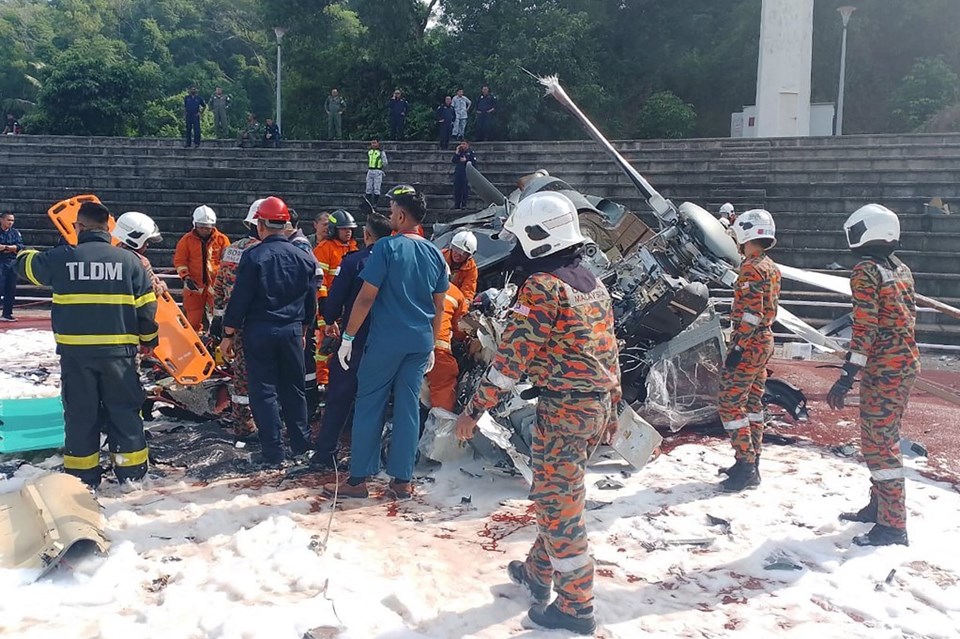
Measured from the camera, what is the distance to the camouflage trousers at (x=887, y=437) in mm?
4094

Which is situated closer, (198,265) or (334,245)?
(334,245)

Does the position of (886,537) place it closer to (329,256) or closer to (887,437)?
(887,437)

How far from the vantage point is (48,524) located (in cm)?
362

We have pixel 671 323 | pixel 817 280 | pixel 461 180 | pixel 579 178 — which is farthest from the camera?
pixel 579 178

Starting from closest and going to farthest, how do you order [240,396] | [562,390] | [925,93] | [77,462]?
1. [562,390]
2. [77,462]
3. [240,396]
4. [925,93]

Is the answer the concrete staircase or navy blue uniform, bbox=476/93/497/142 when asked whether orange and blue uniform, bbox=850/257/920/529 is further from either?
navy blue uniform, bbox=476/93/497/142

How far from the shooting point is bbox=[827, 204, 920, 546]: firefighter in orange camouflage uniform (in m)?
4.10

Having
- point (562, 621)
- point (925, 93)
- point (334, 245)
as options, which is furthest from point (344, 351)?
point (925, 93)

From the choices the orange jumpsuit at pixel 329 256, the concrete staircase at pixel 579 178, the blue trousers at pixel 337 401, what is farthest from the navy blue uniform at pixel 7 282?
the blue trousers at pixel 337 401

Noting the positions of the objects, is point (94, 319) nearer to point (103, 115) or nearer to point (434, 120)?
point (434, 120)

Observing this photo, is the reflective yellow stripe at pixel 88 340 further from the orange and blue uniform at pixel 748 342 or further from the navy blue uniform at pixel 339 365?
the orange and blue uniform at pixel 748 342

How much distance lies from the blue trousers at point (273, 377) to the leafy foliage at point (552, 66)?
18.4m

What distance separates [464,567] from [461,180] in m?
12.0

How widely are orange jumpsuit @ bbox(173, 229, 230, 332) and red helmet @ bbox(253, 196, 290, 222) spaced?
2888 mm
